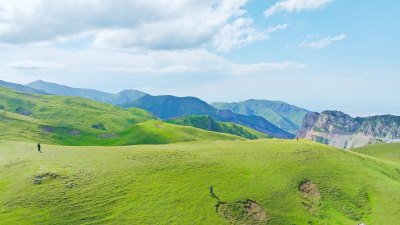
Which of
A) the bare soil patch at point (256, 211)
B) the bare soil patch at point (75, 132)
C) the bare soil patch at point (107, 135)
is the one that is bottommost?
the bare soil patch at point (256, 211)

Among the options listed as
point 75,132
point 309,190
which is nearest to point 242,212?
point 309,190

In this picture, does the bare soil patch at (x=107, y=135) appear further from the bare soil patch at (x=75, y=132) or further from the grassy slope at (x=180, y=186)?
the grassy slope at (x=180, y=186)

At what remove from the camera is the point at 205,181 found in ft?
195

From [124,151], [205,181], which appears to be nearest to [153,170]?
[205,181]

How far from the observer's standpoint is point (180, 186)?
2208 inches

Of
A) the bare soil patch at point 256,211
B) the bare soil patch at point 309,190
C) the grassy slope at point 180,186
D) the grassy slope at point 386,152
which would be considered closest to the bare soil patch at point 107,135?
the grassy slope at point 180,186

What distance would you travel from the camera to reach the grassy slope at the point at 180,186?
1801 inches

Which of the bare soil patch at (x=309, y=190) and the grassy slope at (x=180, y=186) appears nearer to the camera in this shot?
the grassy slope at (x=180, y=186)

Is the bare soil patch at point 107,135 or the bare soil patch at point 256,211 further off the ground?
the bare soil patch at point 107,135

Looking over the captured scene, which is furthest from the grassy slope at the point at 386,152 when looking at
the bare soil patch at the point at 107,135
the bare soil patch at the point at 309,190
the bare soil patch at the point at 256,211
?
the bare soil patch at the point at 107,135

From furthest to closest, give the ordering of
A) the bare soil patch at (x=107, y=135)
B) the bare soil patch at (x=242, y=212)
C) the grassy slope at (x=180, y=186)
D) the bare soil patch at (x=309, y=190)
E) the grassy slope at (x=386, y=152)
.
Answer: the bare soil patch at (x=107, y=135) → the grassy slope at (x=386, y=152) → the bare soil patch at (x=309, y=190) → the bare soil patch at (x=242, y=212) → the grassy slope at (x=180, y=186)

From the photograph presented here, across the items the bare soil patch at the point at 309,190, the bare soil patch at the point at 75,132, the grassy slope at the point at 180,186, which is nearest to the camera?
the grassy slope at the point at 180,186

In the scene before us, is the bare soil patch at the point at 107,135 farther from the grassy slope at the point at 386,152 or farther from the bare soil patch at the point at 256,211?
the grassy slope at the point at 386,152

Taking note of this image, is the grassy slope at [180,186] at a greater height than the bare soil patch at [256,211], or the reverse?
the grassy slope at [180,186]
